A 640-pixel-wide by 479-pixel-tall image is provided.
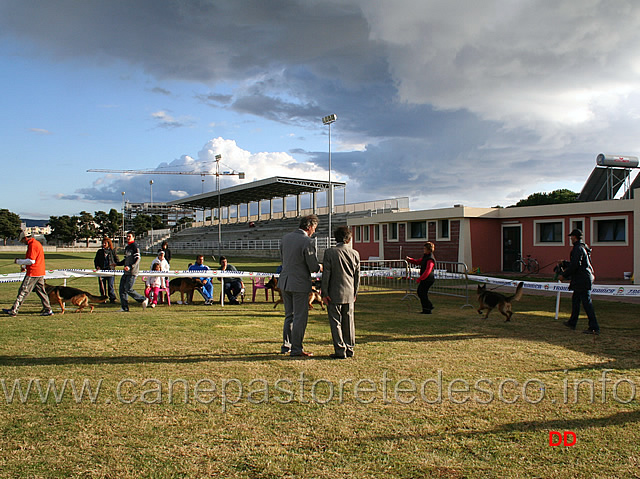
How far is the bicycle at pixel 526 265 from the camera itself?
22391 millimetres

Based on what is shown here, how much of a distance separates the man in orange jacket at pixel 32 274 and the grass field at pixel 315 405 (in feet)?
6.42

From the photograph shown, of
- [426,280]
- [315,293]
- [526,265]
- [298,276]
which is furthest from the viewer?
[526,265]

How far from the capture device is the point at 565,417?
426cm

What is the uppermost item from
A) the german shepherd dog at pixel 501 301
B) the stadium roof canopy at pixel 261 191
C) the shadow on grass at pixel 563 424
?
the stadium roof canopy at pixel 261 191

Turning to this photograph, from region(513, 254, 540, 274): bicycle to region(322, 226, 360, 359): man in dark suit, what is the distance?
18341 millimetres

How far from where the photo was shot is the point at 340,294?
6301 millimetres

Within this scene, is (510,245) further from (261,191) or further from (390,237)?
(261,191)

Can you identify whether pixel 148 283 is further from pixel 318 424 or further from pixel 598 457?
pixel 598 457

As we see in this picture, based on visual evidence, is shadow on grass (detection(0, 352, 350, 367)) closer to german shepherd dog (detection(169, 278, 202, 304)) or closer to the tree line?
german shepherd dog (detection(169, 278, 202, 304))

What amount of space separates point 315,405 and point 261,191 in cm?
5840

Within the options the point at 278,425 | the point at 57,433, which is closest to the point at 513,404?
the point at 278,425

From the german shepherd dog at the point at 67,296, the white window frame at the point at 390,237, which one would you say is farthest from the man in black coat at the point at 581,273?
the white window frame at the point at 390,237

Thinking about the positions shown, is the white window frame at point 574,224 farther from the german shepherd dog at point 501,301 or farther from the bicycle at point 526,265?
the german shepherd dog at point 501,301

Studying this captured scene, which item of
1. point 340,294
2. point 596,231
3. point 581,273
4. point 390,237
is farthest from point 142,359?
point 390,237
